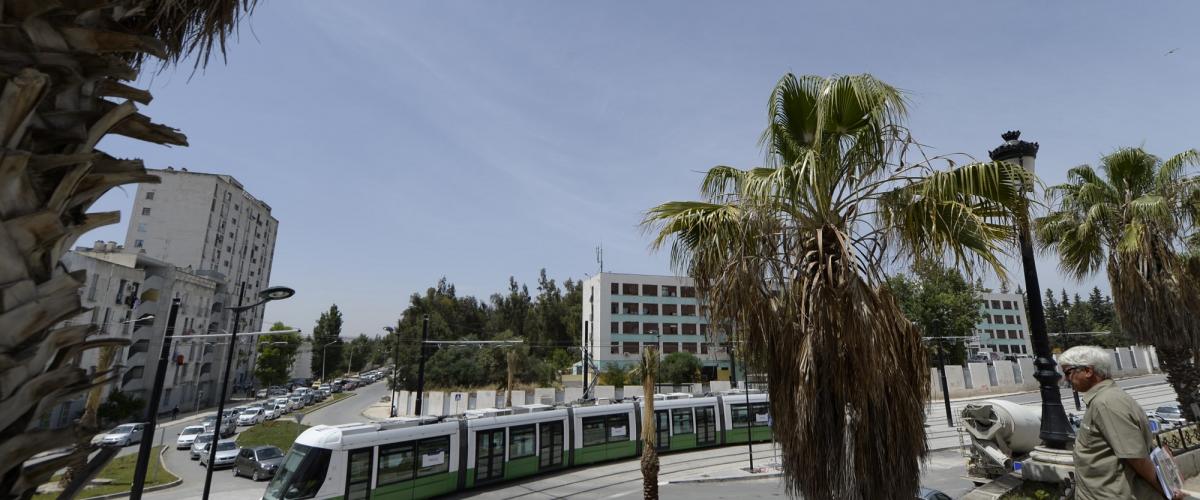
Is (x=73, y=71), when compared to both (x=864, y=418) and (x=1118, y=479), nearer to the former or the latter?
(x=1118, y=479)

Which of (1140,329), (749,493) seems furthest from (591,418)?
(1140,329)

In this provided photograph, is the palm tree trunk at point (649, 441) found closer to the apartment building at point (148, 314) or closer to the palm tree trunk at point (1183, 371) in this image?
the palm tree trunk at point (1183, 371)

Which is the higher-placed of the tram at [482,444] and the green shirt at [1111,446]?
the green shirt at [1111,446]

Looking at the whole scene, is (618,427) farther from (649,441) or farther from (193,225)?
(193,225)

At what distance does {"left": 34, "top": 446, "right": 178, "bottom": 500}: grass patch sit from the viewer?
17.5m

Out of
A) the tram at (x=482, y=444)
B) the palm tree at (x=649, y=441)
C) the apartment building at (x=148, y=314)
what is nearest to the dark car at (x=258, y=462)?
the tram at (x=482, y=444)

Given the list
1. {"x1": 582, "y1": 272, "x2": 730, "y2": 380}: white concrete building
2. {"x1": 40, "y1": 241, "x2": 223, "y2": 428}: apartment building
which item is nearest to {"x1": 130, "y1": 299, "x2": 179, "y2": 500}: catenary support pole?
{"x1": 40, "y1": 241, "x2": 223, "y2": 428}: apartment building

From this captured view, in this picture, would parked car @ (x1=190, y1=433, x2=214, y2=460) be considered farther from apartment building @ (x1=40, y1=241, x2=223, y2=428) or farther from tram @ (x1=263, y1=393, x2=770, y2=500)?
tram @ (x1=263, y1=393, x2=770, y2=500)

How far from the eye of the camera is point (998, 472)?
41.1ft

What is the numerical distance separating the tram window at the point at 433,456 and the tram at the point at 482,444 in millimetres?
27

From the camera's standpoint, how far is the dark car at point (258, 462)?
20.1 meters

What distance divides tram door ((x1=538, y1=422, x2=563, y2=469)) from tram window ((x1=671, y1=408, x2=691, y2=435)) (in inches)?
202

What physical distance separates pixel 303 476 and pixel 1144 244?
19.1 metres

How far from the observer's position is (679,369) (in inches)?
1909
